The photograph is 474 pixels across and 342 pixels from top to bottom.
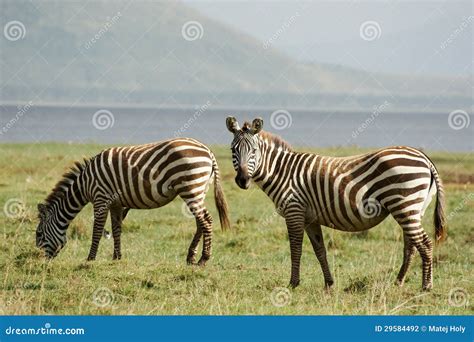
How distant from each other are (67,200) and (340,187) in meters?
4.45

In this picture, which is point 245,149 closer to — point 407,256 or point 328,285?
point 328,285

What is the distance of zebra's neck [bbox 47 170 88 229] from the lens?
38.7ft

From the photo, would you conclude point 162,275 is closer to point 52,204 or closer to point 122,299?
point 122,299

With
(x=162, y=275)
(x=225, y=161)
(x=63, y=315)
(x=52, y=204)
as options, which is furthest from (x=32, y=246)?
(x=225, y=161)

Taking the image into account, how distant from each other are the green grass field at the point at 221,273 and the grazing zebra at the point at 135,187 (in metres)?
0.43

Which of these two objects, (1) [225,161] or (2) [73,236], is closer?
(2) [73,236]

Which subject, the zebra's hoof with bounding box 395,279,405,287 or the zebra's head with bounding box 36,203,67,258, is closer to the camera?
the zebra's hoof with bounding box 395,279,405,287

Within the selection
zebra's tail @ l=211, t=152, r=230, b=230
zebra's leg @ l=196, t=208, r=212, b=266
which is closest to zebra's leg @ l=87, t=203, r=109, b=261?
zebra's leg @ l=196, t=208, r=212, b=266

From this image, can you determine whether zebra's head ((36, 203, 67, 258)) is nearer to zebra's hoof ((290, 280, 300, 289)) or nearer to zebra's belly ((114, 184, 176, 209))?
zebra's belly ((114, 184, 176, 209))

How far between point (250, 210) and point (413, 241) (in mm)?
9120

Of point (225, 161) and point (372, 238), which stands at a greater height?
point (225, 161)

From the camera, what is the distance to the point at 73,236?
1384 centimetres

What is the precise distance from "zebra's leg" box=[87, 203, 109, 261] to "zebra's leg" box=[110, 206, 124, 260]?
30cm

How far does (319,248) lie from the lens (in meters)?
9.74
